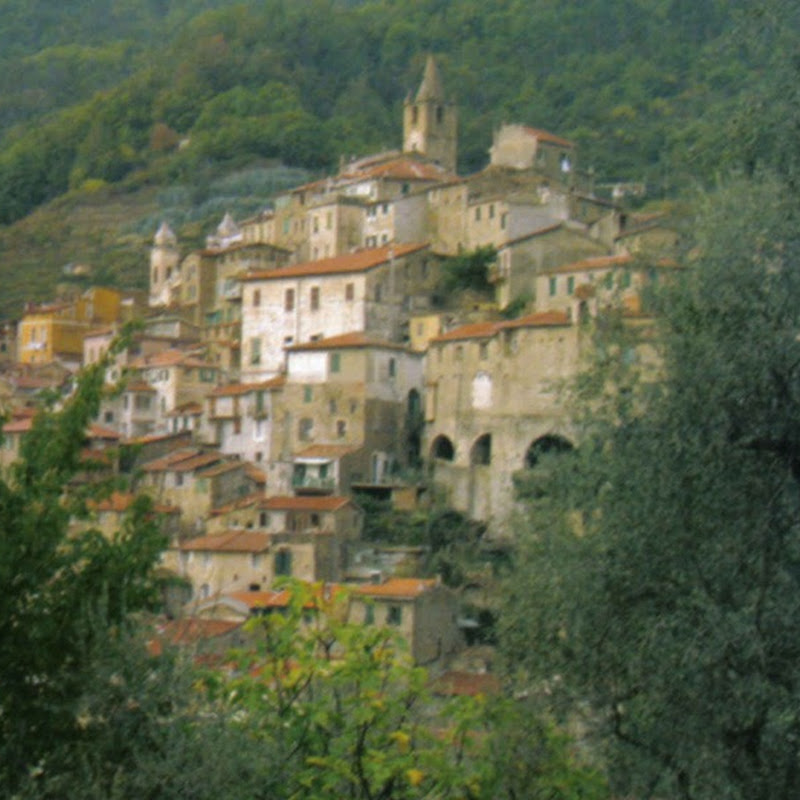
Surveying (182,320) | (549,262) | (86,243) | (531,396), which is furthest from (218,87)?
(531,396)

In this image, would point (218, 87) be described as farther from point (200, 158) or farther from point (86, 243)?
point (86, 243)

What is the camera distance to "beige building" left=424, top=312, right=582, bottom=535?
201 ft

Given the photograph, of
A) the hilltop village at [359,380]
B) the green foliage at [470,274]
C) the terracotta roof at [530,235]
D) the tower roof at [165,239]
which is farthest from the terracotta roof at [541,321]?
the tower roof at [165,239]

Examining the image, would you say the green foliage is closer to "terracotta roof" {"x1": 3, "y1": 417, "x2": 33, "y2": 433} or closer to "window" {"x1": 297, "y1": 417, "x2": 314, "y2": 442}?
"window" {"x1": 297, "y1": 417, "x2": 314, "y2": 442}

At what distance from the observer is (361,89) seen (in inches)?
Answer: 6442

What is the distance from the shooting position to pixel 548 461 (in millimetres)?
22734

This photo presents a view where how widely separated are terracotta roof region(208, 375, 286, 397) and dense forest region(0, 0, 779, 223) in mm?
58646

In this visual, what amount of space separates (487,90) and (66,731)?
493 ft

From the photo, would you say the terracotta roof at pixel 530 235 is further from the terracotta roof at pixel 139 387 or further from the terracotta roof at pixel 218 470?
the terracotta roof at pixel 139 387

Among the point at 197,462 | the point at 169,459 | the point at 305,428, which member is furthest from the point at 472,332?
the point at 169,459

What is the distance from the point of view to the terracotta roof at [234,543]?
60.4 metres

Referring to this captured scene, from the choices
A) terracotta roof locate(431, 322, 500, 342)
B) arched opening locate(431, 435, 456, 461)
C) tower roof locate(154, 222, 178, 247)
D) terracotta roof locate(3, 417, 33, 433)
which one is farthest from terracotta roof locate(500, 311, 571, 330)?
tower roof locate(154, 222, 178, 247)

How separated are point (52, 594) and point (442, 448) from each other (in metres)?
48.0

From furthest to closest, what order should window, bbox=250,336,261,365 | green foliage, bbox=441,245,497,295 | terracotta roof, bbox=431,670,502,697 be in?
window, bbox=250,336,261,365 → green foliage, bbox=441,245,497,295 → terracotta roof, bbox=431,670,502,697
